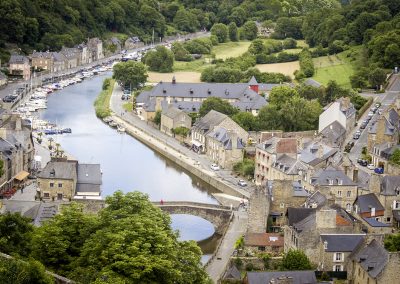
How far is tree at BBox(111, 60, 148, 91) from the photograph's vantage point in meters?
81.8

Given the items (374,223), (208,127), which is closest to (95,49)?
(208,127)

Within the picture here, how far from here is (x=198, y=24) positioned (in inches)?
5025

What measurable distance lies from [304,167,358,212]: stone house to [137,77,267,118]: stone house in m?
24.5

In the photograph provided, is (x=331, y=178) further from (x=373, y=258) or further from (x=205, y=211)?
(x=373, y=258)

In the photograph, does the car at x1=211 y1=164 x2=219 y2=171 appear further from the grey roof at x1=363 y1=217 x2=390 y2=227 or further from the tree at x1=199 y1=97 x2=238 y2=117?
the grey roof at x1=363 y1=217 x2=390 y2=227

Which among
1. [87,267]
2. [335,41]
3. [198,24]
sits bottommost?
[87,267]

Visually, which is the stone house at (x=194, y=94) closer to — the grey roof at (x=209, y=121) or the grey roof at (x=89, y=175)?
the grey roof at (x=209, y=121)

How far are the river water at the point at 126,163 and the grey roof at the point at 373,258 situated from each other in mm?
→ 7919

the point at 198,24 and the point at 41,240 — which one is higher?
the point at 198,24

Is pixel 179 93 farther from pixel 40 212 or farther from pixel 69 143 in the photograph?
pixel 40 212

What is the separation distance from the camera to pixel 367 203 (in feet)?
141

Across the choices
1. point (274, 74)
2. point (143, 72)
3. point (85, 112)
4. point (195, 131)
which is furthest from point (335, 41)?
point (195, 131)

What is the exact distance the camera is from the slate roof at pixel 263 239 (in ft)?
132

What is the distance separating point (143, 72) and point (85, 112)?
9.87 metres
